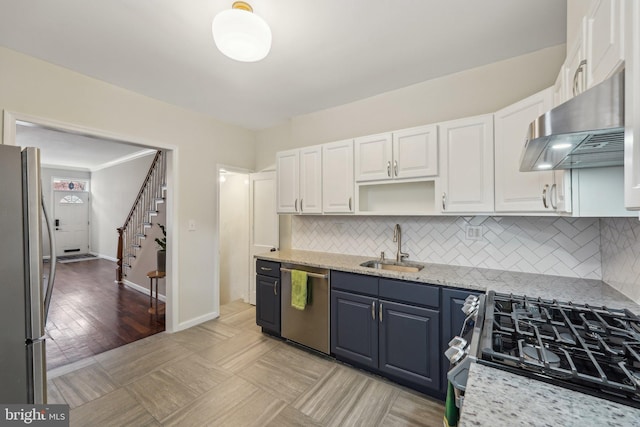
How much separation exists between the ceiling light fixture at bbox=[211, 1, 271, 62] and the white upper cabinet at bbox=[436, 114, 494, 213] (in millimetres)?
1586

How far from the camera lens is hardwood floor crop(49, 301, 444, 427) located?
1849 mm

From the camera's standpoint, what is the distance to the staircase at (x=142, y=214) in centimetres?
463

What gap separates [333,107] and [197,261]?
2650mm

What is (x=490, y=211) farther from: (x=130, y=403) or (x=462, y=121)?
(x=130, y=403)

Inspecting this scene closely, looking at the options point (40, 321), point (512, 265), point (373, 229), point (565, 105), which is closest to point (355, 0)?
point (565, 105)

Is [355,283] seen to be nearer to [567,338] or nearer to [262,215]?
[567,338]

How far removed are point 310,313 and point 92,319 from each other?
10.3ft

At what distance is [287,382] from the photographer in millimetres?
2242

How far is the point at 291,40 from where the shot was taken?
6.56ft

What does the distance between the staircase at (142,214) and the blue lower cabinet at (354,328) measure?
354 centimetres

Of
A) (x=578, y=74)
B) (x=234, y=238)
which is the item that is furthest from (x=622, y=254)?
(x=234, y=238)

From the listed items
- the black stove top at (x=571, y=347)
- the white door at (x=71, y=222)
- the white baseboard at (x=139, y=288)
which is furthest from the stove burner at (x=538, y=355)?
the white door at (x=71, y=222)

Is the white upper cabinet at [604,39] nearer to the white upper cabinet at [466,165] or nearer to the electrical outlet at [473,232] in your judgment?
the white upper cabinet at [466,165]

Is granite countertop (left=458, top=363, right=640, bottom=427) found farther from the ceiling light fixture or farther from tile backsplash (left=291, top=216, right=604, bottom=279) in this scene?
the ceiling light fixture
